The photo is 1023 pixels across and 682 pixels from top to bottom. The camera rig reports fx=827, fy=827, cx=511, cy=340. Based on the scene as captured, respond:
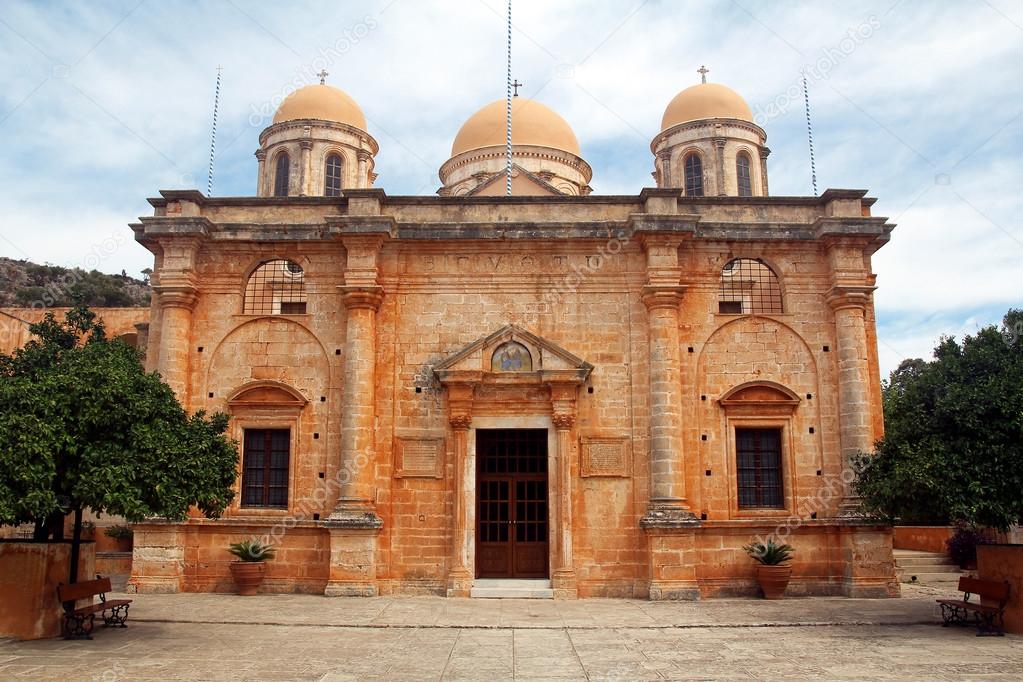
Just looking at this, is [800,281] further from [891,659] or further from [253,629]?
[253,629]

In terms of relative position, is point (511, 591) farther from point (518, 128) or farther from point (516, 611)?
point (518, 128)

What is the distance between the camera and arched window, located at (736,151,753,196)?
29.0 m

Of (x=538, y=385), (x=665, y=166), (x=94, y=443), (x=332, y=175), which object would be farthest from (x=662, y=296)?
(x=332, y=175)

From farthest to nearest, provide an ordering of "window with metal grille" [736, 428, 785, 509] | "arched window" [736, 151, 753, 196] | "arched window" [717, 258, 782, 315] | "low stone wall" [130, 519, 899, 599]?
"arched window" [736, 151, 753, 196], "arched window" [717, 258, 782, 315], "window with metal grille" [736, 428, 785, 509], "low stone wall" [130, 519, 899, 599]

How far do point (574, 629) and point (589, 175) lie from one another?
63.1 feet

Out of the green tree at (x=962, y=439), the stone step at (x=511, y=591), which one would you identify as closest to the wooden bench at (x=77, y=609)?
the stone step at (x=511, y=591)

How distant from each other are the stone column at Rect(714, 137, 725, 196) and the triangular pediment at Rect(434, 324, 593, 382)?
45.5ft

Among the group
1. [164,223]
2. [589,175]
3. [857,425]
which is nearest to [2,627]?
[164,223]

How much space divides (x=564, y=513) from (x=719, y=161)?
16.7m

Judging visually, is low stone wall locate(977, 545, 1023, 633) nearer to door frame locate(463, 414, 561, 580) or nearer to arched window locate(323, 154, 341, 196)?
door frame locate(463, 414, 561, 580)

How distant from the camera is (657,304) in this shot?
1722cm

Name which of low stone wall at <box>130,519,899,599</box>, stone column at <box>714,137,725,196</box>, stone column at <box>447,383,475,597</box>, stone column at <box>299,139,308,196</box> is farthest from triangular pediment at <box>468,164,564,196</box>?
low stone wall at <box>130,519,899,599</box>

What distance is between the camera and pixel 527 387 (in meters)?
17.1

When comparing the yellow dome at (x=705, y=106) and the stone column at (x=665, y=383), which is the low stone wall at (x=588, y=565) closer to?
the stone column at (x=665, y=383)
